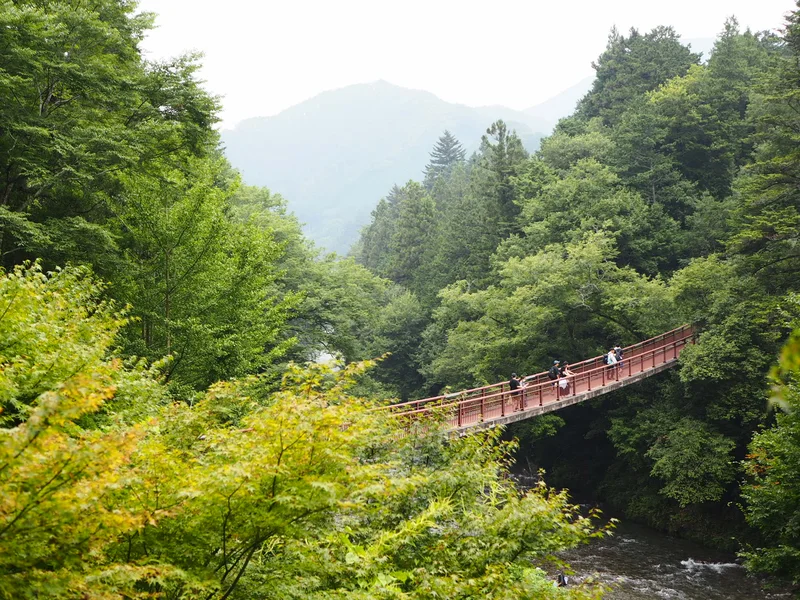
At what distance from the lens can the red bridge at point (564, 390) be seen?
15.3 meters

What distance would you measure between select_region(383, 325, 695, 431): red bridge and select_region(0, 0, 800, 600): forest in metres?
1.03

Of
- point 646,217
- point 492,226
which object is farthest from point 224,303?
point 492,226

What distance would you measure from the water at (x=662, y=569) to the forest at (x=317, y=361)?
2.63 ft

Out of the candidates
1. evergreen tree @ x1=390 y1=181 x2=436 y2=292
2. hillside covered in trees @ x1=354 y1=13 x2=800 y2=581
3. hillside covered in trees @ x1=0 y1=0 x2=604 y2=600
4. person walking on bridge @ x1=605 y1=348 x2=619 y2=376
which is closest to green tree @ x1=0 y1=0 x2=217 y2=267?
hillside covered in trees @ x1=0 y1=0 x2=604 y2=600

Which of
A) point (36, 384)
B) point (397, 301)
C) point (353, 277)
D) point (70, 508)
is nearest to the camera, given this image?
point (70, 508)

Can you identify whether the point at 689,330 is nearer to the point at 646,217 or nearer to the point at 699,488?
the point at 699,488

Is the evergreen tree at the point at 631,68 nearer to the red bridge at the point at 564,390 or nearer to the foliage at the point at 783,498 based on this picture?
the red bridge at the point at 564,390

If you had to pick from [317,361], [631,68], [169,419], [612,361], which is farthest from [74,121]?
[631,68]

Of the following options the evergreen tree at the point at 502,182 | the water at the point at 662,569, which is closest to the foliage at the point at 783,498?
the water at the point at 662,569

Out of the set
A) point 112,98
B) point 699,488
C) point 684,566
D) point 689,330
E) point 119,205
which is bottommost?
point 684,566

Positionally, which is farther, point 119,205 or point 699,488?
point 699,488

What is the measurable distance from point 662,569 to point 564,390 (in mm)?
5521

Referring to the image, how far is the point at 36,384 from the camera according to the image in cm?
589

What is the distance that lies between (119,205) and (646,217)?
24.6 m
